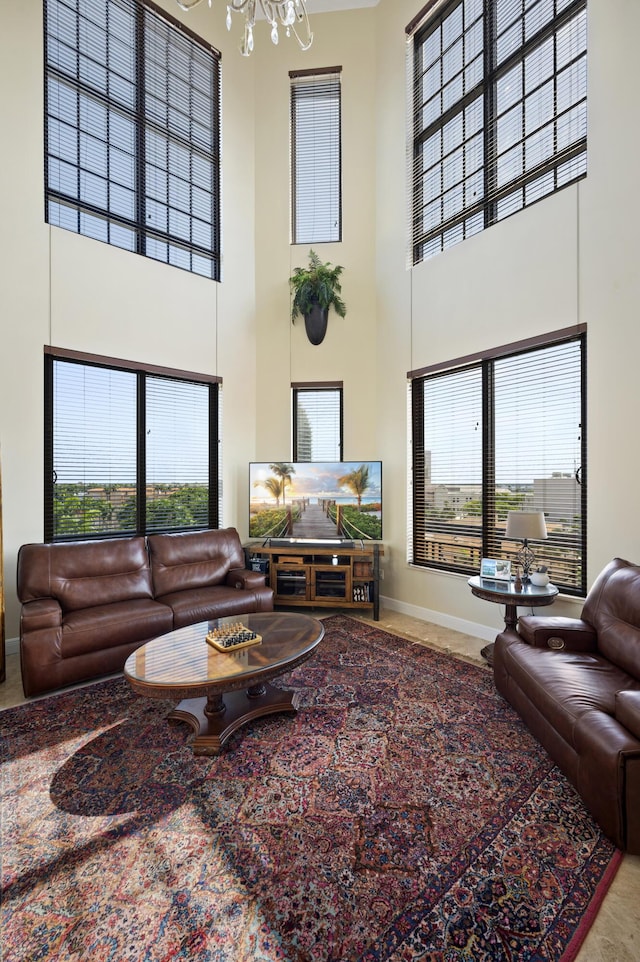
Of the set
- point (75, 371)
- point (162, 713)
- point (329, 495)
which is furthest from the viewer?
point (329, 495)

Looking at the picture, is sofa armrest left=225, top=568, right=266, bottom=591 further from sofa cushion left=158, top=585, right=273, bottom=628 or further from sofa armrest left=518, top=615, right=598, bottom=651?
sofa armrest left=518, top=615, right=598, bottom=651

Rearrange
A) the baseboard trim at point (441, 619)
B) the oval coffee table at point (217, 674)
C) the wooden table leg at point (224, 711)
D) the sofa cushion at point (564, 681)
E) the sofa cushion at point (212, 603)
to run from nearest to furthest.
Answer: the sofa cushion at point (564, 681) < the oval coffee table at point (217, 674) < the wooden table leg at point (224, 711) < the sofa cushion at point (212, 603) < the baseboard trim at point (441, 619)

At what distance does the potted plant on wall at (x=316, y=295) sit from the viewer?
514cm

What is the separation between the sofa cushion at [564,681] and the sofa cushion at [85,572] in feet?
9.84

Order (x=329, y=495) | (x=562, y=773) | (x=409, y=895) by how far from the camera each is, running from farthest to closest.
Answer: (x=329, y=495), (x=562, y=773), (x=409, y=895)

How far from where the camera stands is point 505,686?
111 inches

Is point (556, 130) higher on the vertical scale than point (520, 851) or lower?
higher

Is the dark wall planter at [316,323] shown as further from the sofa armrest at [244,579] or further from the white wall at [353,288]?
the sofa armrest at [244,579]

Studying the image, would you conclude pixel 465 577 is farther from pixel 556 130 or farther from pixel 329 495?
pixel 556 130

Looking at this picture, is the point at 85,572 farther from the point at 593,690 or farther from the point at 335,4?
the point at 335,4

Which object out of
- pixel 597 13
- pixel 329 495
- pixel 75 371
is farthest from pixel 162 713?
pixel 597 13

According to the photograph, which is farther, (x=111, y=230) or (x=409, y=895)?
(x=111, y=230)

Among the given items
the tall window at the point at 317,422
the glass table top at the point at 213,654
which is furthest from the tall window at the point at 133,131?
the glass table top at the point at 213,654

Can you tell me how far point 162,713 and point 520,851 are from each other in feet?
6.73
